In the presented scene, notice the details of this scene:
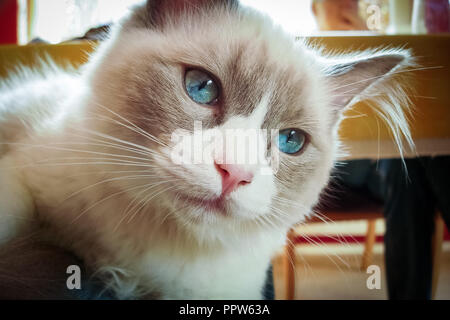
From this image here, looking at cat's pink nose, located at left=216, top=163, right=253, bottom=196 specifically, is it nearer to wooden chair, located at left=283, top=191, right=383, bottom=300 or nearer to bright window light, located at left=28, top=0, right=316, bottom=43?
wooden chair, located at left=283, top=191, right=383, bottom=300

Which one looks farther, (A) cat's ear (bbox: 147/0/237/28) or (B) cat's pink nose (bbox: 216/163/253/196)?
(A) cat's ear (bbox: 147/0/237/28)

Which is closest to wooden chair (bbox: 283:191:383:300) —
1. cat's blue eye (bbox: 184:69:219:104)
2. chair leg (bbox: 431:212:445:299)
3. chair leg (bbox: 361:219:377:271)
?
chair leg (bbox: 361:219:377:271)

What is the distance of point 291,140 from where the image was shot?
0.69 meters

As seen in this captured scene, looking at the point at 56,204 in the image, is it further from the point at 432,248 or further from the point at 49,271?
the point at 432,248

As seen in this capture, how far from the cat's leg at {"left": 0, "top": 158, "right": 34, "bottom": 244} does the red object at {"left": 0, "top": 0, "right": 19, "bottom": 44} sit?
13.4 inches

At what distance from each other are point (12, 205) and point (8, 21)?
1.51ft

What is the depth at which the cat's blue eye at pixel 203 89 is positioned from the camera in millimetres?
641

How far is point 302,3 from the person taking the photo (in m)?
0.73

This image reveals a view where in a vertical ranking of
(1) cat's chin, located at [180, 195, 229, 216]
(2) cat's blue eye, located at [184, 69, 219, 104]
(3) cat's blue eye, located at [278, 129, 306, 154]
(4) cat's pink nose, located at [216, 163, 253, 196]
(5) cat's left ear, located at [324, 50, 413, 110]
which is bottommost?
(1) cat's chin, located at [180, 195, 229, 216]

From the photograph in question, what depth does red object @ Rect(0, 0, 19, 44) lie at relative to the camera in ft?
2.64

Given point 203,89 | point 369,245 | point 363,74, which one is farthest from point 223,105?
point 369,245

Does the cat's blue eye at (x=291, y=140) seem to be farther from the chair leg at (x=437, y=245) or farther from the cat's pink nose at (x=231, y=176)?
the chair leg at (x=437, y=245)

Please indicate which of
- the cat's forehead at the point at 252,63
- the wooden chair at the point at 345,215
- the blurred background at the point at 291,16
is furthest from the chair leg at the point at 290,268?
the blurred background at the point at 291,16

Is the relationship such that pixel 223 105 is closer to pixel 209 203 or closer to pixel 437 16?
pixel 209 203
